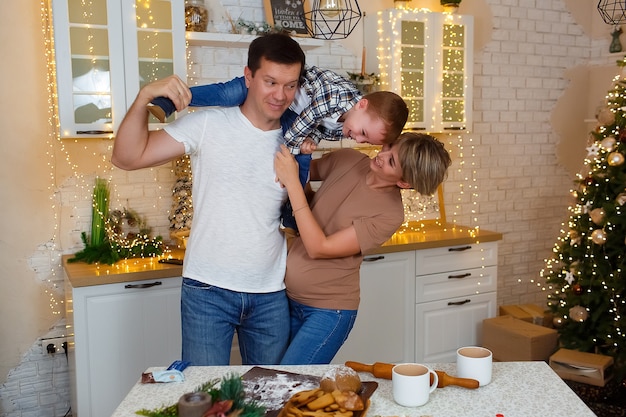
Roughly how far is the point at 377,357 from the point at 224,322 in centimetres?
188

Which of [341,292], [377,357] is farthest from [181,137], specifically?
[377,357]

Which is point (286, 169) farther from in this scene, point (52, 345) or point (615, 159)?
point (615, 159)

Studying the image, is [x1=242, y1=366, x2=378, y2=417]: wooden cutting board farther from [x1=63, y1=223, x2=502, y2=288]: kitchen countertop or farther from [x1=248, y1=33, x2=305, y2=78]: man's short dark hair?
[x1=63, y1=223, x2=502, y2=288]: kitchen countertop

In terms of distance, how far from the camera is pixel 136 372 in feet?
10.5

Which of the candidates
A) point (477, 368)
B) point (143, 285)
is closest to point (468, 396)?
point (477, 368)

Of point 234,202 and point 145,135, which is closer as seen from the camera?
point 145,135

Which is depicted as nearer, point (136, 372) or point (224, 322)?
point (224, 322)

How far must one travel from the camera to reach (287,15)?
3822mm

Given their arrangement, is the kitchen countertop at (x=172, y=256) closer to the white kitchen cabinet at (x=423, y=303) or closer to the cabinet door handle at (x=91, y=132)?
the white kitchen cabinet at (x=423, y=303)

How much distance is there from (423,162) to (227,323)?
2.71 ft

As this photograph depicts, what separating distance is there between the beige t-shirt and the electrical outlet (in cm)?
196

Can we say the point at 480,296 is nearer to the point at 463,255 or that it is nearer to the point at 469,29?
the point at 463,255

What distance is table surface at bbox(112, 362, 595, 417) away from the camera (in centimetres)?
152

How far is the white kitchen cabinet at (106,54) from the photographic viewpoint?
316 centimetres
